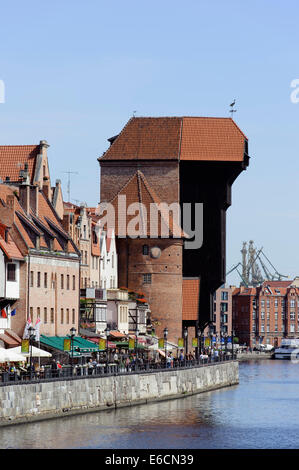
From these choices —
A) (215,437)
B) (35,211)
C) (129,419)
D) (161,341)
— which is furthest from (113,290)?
(215,437)

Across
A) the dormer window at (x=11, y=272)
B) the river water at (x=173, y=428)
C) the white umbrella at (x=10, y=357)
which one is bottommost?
the river water at (x=173, y=428)

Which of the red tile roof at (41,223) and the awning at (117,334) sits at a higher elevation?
the red tile roof at (41,223)

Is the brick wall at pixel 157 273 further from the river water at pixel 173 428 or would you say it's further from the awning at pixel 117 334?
the river water at pixel 173 428

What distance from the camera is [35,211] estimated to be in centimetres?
10456

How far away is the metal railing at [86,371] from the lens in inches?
2778

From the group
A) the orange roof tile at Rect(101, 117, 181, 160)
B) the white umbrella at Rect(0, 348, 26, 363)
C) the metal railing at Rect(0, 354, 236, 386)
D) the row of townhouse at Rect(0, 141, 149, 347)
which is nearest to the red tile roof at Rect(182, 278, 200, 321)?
the orange roof tile at Rect(101, 117, 181, 160)

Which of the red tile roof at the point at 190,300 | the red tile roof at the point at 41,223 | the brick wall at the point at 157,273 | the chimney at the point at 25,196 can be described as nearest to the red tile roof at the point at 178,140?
the brick wall at the point at 157,273

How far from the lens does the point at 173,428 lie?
76.0 meters

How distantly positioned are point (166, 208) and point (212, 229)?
24.5 ft

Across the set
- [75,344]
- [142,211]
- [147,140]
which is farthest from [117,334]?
[147,140]

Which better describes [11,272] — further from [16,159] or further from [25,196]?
[16,159]

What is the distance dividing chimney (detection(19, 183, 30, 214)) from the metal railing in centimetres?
1522

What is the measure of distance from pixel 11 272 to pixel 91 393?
1604 cm

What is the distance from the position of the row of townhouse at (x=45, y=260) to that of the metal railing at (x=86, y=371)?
6.48 m
